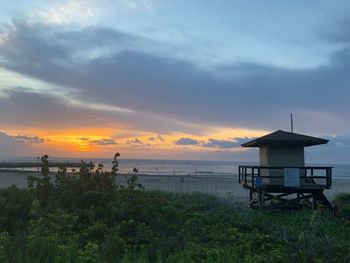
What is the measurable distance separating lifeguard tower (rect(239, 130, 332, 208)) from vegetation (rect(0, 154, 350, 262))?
3968 millimetres

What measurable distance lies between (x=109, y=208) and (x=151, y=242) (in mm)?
2298

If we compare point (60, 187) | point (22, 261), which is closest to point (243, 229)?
point (60, 187)

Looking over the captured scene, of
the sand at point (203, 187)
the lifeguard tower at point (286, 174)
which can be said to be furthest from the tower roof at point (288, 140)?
the sand at point (203, 187)

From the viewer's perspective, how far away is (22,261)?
6762 millimetres

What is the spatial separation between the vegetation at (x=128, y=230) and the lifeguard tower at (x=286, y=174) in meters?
3.97

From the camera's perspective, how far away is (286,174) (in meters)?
18.1

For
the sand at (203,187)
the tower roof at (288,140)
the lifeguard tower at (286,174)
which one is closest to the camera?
the lifeguard tower at (286,174)

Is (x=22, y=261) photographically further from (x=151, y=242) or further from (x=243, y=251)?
(x=243, y=251)

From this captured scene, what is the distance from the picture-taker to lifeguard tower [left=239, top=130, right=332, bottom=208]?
18.2 m

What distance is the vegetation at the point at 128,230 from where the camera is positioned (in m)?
7.46

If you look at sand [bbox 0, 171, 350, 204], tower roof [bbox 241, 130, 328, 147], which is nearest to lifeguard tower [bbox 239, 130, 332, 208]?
tower roof [bbox 241, 130, 328, 147]

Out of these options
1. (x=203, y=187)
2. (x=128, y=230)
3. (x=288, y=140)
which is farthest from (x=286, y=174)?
(x=203, y=187)

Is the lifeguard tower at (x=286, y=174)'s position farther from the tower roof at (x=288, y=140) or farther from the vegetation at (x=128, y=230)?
the vegetation at (x=128, y=230)

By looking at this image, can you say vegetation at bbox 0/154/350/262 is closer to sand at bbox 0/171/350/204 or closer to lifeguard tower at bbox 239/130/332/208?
lifeguard tower at bbox 239/130/332/208
